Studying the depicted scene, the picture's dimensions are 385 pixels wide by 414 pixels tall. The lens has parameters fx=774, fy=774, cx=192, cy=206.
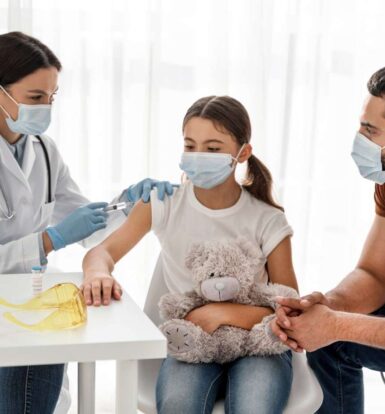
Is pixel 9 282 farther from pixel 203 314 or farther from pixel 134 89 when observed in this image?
pixel 134 89

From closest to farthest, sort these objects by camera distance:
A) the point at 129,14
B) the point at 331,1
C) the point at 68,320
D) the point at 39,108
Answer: the point at 68,320 < the point at 39,108 < the point at 129,14 < the point at 331,1

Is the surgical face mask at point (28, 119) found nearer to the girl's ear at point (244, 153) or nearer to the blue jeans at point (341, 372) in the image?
the girl's ear at point (244, 153)

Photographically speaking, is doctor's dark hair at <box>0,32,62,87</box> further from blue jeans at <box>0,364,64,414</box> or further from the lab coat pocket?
blue jeans at <box>0,364,64,414</box>

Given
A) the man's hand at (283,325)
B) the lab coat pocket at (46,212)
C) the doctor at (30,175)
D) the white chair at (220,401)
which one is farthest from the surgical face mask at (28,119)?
the man's hand at (283,325)

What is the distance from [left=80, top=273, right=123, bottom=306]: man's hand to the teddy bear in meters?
0.17

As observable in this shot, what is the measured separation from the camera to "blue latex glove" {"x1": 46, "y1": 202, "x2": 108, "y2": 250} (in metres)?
1.96

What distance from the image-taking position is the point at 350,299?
1988 mm

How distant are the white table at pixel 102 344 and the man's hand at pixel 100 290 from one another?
0.05 meters

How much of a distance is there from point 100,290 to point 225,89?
1655 millimetres

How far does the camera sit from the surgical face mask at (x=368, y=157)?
6.48 ft

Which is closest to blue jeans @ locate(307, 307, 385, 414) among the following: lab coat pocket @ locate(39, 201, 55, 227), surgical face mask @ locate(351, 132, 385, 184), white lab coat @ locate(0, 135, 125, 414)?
surgical face mask @ locate(351, 132, 385, 184)

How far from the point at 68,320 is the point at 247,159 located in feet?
2.75

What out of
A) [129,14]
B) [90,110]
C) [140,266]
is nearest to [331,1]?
[129,14]

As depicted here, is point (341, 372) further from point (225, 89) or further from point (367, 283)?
point (225, 89)
